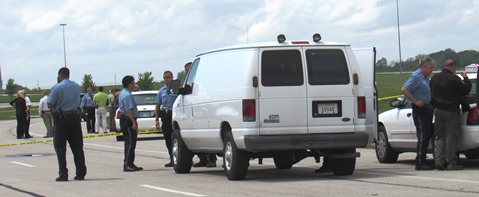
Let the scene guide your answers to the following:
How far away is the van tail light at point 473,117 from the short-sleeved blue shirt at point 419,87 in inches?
28.9

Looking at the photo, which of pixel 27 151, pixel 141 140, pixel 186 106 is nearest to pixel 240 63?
pixel 186 106

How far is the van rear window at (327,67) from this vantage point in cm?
1373

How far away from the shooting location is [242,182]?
44.9ft

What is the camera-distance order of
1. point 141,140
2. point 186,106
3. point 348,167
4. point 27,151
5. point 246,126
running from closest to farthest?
point 246,126, point 348,167, point 186,106, point 27,151, point 141,140

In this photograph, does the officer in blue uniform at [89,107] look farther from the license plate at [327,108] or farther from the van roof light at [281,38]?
the license plate at [327,108]

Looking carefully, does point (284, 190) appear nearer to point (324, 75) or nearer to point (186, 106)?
point (324, 75)

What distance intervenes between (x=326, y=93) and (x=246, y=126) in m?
1.28

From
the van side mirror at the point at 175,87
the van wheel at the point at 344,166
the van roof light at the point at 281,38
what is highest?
the van roof light at the point at 281,38

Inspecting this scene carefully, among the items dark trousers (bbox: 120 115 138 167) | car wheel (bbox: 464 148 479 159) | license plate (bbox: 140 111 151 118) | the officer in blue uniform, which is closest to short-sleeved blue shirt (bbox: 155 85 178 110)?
dark trousers (bbox: 120 115 138 167)

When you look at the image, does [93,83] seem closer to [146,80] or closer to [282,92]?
[146,80]

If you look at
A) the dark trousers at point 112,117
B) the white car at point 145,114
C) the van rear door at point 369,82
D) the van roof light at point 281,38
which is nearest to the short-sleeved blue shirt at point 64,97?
the van roof light at point 281,38

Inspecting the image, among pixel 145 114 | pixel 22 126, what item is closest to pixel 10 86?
pixel 22 126

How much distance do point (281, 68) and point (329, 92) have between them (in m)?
0.78

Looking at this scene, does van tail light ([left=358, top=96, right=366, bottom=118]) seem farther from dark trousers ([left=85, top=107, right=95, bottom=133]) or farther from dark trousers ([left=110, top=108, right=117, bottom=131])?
dark trousers ([left=85, top=107, right=95, bottom=133])
